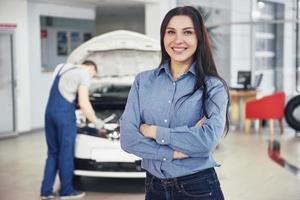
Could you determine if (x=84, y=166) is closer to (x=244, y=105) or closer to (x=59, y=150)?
(x=59, y=150)

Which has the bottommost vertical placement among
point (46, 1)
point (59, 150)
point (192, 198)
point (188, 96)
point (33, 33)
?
point (59, 150)

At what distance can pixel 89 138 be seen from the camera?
4727mm

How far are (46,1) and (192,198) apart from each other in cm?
829

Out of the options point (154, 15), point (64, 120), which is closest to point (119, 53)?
point (64, 120)

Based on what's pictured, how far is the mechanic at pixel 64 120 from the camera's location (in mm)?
4512

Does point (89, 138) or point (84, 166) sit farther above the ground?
point (89, 138)

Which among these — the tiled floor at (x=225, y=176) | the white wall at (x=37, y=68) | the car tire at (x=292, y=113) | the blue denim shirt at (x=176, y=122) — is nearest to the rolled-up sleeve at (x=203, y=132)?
the blue denim shirt at (x=176, y=122)

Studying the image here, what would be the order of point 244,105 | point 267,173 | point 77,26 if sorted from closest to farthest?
point 267,173 < point 244,105 < point 77,26

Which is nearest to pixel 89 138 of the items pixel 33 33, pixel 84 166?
pixel 84 166

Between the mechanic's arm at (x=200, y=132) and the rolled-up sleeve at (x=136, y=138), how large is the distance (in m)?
0.03

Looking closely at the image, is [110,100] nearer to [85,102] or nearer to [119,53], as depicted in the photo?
[119,53]

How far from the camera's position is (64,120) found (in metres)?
4.51

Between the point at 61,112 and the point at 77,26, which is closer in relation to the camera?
the point at 61,112

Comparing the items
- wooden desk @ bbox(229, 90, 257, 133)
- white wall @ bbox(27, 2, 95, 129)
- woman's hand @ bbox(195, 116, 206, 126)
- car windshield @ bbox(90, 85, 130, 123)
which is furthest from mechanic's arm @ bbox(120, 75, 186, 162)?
white wall @ bbox(27, 2, 95, 129)
